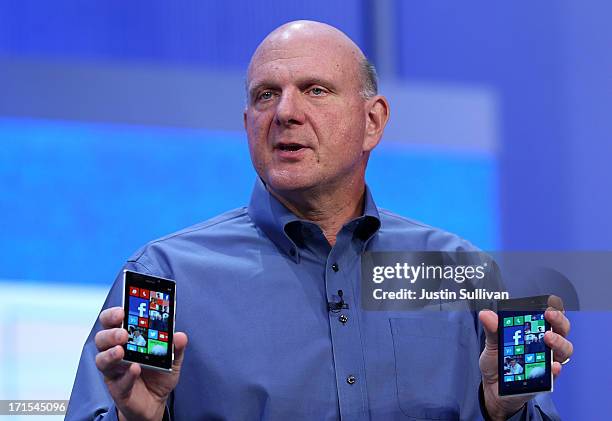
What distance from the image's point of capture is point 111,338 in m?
1.54

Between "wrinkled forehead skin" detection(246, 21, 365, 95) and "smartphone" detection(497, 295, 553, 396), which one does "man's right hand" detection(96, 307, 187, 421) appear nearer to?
"smartphone" detection(497, 295, 553, 396)

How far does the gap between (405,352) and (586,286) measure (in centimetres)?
39

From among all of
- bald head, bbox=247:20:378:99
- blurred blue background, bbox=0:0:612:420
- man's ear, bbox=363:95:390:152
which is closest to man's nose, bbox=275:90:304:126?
bald head, bbox=247:20:378:99

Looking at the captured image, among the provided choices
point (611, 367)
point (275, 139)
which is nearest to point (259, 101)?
point (275, 139)

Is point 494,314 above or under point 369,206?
under

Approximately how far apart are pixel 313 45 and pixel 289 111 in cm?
19

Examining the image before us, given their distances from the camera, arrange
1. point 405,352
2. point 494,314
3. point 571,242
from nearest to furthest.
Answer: point 494,314 < point 405,352 < point 571,242

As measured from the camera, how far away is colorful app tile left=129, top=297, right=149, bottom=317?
62.1 inches

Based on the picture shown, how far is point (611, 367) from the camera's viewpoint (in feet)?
7.49

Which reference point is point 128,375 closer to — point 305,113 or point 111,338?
point 111,338

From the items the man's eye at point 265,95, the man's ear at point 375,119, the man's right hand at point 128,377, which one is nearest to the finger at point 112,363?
the man's right hand at point 128,377

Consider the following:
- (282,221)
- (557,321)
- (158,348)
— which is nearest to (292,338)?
(282,221)

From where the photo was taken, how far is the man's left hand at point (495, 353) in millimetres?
1697

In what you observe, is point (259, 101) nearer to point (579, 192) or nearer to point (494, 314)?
point (494, 314)
